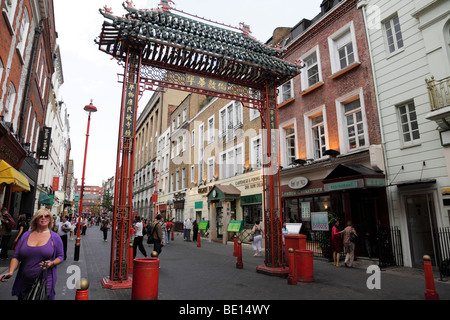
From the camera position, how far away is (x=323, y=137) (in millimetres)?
14805

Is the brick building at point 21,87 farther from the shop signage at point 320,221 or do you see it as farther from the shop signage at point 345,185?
the shop signage at point 320,221

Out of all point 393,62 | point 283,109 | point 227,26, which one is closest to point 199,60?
point 227,26

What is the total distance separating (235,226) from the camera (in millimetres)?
19234

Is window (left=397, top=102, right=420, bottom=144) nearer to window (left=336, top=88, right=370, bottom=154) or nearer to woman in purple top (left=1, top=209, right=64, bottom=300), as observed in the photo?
window (left=336, top=88, right=370, bottom=154)

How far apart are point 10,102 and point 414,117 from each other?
16715 millimetres

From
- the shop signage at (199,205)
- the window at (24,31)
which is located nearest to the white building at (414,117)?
the window at (24,31)

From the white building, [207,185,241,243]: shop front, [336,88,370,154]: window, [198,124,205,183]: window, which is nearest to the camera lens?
the white building

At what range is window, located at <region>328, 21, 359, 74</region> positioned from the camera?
1360 cm

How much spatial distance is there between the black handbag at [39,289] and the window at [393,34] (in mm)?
13811

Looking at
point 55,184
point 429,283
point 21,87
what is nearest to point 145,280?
point 429,283

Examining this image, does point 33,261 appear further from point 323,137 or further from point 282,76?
point 323,137

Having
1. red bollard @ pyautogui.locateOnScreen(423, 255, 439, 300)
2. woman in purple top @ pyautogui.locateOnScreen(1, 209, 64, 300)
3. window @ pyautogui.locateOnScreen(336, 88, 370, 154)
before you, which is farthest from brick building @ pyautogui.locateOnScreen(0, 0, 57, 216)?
window @ pyautogui.locateOnScreen(336, 88, 370, 154)

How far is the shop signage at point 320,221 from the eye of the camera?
1246 cm
